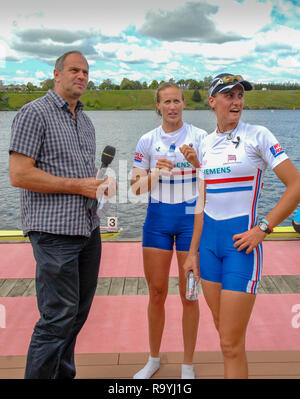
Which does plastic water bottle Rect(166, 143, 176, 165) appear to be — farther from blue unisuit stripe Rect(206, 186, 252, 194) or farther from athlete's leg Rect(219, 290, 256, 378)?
athlete's leg Rect(219, 290, 256, 378)

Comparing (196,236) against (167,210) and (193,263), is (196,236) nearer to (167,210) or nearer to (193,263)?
(193,263)

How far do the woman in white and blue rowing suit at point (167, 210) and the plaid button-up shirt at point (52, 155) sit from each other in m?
0.71

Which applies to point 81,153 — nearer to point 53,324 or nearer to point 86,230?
point 86,230

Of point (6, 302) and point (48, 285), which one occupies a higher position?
point (48, 285)

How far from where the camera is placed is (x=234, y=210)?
259 cm

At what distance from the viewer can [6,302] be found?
16.1 ft

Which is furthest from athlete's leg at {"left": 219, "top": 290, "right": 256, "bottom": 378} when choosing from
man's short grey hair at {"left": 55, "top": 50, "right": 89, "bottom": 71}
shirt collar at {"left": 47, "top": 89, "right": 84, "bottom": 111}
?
man's short grey hair at {"left": 55, "top": 50, "right": 89, "bottom": 71}

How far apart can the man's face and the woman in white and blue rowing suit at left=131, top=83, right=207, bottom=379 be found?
31.0 inches

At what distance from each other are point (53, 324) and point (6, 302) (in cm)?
259

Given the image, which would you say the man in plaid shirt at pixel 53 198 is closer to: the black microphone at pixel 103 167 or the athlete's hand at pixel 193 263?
the black microphone at pixel 103 167

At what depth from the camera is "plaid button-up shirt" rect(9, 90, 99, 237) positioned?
250cm

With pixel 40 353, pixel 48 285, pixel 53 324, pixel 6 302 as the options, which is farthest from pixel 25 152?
pixel 6 302
